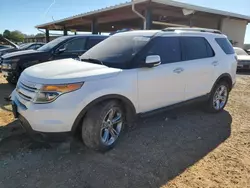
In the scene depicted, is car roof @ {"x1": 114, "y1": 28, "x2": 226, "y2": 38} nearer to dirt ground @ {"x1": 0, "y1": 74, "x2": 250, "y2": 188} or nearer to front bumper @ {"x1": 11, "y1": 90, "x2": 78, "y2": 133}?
dirt ground @ {"x1": 0, "y1": 74, "x2": 250, "y2": 188}

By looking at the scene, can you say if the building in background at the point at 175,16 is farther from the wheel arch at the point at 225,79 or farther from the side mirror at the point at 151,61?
the side mirror at the point at 151,61

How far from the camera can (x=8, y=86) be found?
7.57 m

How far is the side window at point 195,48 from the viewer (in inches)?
165

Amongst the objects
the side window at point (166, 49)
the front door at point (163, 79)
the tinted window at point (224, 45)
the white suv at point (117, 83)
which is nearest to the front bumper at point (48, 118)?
the white suv at point (117, 83)

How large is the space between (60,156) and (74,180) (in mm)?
605

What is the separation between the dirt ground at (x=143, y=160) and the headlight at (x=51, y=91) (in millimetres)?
756

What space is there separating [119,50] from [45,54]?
4310 millimetres

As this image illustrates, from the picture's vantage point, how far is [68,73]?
293 cm

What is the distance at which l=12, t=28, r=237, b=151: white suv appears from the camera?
108 inches

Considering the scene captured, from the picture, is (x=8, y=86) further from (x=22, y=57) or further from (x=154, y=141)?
(x=154, y=141)

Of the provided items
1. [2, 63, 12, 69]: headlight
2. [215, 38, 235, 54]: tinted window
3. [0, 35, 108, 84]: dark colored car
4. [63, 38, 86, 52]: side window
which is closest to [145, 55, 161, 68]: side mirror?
[215, 38, 235, 54]: tinted window

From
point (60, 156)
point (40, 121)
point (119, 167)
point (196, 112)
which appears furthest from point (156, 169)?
point (196, 112)

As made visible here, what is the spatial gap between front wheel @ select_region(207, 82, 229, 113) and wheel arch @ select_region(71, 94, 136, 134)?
2336 mm

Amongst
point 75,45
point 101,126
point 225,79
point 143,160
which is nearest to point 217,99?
point 225,79
